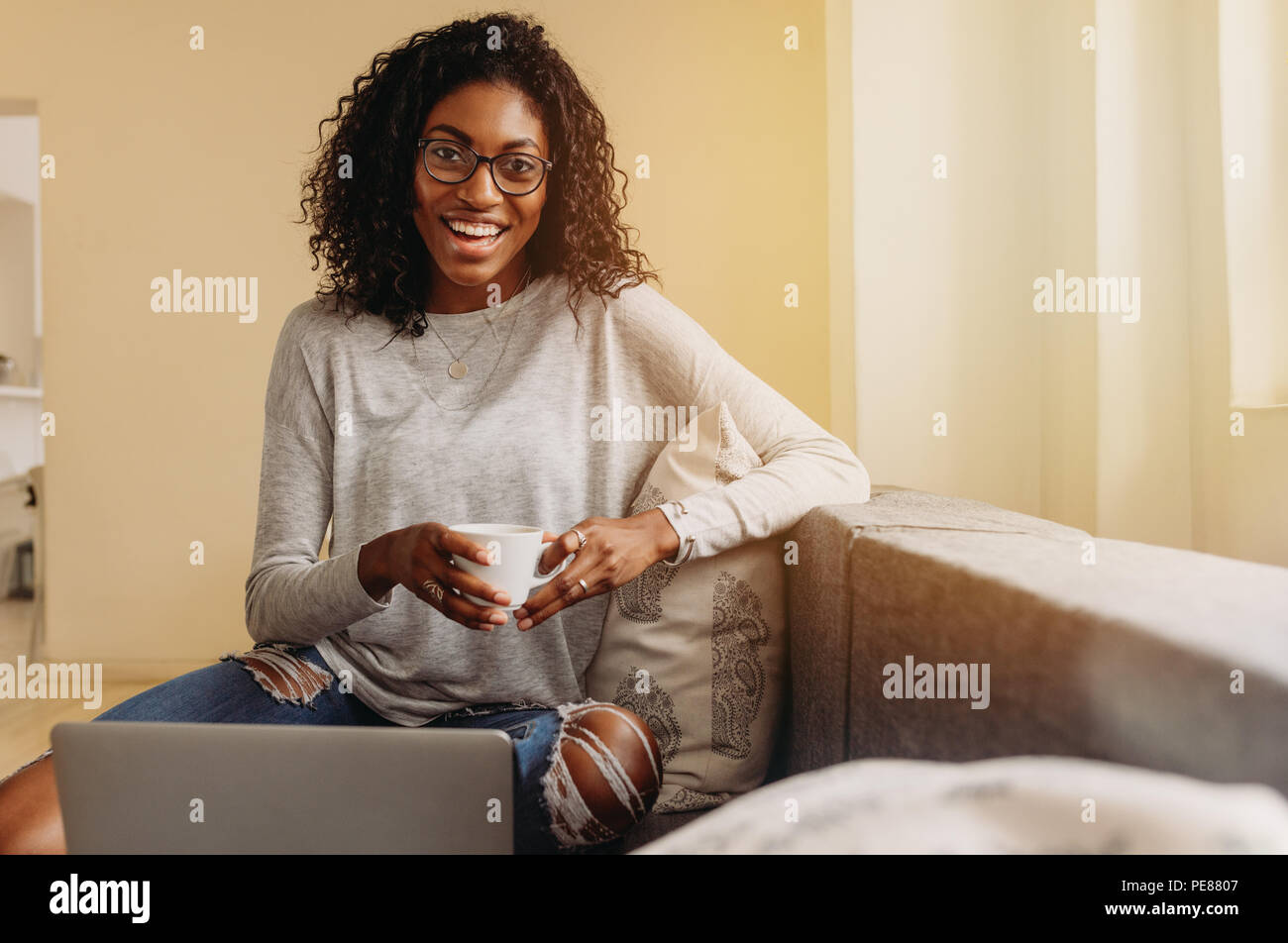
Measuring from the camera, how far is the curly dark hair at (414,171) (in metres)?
1.21

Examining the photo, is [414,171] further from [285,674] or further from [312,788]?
[312,788]

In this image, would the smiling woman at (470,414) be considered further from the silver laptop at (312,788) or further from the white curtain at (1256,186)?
the white curtain at (1256,186)

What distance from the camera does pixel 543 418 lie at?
1165 millimetres

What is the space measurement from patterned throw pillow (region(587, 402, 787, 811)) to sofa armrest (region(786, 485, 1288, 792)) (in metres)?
0.04

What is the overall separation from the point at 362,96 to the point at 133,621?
2.41 meters

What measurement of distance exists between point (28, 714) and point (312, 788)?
8.02 ft

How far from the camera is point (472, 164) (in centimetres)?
118


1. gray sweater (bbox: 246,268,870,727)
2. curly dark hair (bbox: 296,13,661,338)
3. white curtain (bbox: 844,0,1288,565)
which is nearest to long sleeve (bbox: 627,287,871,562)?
gray sweater (bbox: 246,268,870,727)

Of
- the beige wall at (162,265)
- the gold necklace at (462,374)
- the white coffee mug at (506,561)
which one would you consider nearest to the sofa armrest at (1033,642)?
the white coffee mug at (506,561)

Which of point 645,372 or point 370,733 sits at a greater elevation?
point 645,372

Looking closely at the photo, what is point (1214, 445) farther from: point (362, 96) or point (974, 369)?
point (362, 96)

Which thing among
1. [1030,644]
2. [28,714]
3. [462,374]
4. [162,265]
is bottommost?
[28,714]

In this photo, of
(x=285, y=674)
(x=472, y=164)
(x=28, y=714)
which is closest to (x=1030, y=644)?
(x=285, y=674)
